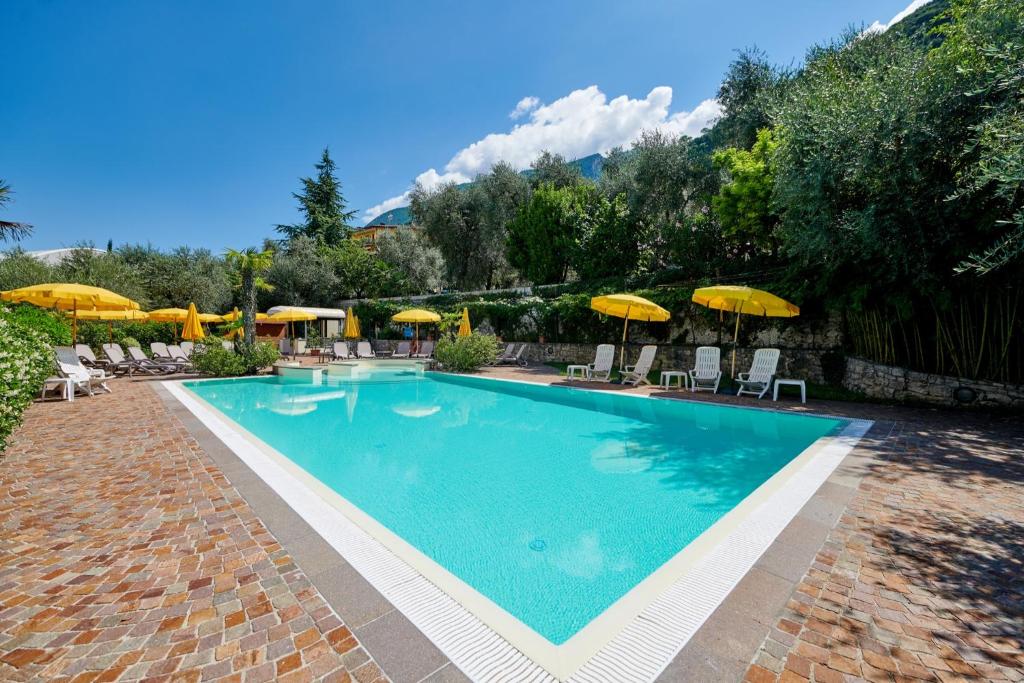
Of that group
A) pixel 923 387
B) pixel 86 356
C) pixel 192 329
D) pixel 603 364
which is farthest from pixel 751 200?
pixel 86 356

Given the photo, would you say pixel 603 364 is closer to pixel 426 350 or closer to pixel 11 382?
pixel 426 350

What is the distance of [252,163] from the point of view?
23.7m

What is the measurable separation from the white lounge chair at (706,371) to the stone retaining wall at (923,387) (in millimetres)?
2864

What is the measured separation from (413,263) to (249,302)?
49.3 feet

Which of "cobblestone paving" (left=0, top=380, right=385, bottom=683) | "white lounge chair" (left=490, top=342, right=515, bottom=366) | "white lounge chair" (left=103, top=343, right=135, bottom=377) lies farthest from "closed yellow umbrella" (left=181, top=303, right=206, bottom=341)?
"cobblestone paving" (left=0, top=380, right=385, bottom=683)

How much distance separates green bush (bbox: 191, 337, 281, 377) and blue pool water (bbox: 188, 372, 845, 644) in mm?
2874

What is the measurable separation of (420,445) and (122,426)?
4494 millimetres

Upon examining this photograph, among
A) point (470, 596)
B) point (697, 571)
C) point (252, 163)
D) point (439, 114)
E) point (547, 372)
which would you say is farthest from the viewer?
point (252, 163)

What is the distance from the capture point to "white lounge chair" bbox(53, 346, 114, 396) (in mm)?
9008

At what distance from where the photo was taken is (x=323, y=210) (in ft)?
133

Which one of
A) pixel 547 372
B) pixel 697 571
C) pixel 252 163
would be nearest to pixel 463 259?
pixel 252 163

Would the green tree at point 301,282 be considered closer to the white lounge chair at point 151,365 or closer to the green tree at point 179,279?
the green tree at point 179,279

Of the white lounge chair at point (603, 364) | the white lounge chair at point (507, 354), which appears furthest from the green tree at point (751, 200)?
the white lounge chair at point (507, 354)

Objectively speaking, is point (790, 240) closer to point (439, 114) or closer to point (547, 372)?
point (547, 372)
